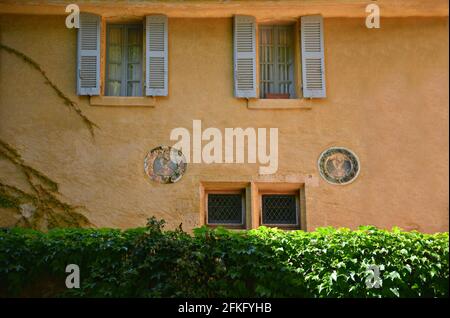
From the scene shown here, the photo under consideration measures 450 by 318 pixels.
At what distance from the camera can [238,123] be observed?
1258cm

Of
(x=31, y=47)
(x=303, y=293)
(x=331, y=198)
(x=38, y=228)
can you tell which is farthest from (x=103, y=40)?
(x=303, y=293)

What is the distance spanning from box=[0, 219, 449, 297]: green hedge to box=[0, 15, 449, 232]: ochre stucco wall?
2006 millimetres

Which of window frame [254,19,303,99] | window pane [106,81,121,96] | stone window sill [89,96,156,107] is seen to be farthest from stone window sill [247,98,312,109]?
window pane [106,81,121,96]

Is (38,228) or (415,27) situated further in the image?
(415,27)

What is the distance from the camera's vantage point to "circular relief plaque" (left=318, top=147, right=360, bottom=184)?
12406 millimetres

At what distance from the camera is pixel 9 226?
12133 millimetres

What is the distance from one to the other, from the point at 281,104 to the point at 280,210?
63.0 inches

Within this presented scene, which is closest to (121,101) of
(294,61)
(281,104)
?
(281,104)

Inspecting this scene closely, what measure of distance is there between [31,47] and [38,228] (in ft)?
9.16

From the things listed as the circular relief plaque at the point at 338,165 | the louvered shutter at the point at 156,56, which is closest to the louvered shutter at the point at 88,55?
the louvered shutter at the point at 156,56

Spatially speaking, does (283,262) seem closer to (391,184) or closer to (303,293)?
(303,293)

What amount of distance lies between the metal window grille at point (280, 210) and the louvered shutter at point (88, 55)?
3.06 metres
